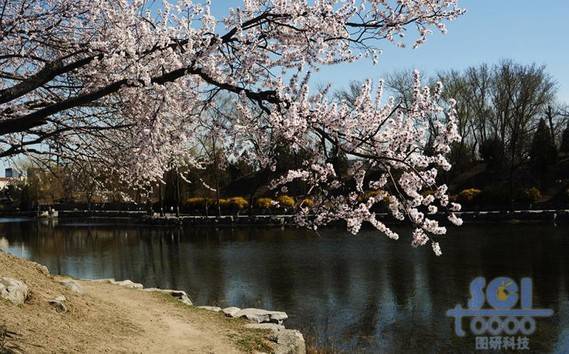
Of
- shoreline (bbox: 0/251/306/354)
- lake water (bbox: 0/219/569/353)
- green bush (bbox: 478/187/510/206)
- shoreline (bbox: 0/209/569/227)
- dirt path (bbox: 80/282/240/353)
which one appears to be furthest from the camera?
green bush (bbox: 478/187/510/206)

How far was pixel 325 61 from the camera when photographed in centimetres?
561

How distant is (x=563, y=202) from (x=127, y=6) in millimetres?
32925

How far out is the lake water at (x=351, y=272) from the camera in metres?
10.6

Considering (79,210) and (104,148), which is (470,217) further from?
(79,210)

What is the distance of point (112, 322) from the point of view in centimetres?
768

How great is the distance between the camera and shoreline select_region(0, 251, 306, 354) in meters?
6.39

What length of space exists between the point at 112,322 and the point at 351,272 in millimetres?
10097

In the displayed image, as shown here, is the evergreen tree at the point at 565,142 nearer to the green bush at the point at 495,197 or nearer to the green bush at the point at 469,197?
the green bush at the point at 495,197

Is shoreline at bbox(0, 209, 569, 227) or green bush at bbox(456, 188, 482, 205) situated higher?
green bush at bbox(456, 188, 482, 205)

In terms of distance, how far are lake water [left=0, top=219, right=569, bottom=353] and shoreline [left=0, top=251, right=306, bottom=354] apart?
192 centimetres

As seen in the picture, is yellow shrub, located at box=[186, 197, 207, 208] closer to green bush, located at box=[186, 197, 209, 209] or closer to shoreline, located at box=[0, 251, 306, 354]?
green bush, located at box=[186, 197, 209, 209]
